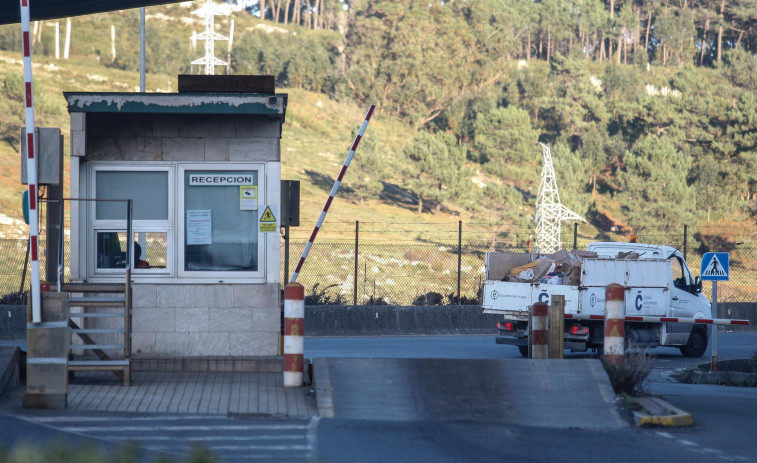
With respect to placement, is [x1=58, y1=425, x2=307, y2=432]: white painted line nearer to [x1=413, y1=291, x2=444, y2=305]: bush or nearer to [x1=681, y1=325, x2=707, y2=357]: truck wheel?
[x1=681, y1=325, x2=707, y2=357]: truck wheel

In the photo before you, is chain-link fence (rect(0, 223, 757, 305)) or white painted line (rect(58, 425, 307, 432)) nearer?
white painted line (rect(58, 425, 307, 432))

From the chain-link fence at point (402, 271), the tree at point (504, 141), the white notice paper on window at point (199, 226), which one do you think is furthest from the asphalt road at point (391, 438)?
the tree at point (504, 141)

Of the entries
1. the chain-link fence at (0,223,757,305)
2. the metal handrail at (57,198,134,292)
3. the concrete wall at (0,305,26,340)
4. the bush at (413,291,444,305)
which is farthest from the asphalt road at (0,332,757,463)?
the chain-link fence at (0,223,757,305)

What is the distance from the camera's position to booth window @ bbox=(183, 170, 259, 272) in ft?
38.6

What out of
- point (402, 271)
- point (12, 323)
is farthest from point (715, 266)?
point (402, 271)

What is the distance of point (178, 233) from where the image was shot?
11711 millimetres

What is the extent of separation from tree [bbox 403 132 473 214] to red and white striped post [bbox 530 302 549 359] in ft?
169

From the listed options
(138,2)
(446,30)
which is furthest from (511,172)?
(138,2)

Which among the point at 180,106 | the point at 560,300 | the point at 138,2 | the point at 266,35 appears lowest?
the point at 560,300

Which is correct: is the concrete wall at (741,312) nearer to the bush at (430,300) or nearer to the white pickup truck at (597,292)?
the bush at (430,300)

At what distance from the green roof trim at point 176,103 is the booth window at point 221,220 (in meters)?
0.85

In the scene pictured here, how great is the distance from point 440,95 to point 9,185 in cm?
4653

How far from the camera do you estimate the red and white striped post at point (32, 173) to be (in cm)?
898

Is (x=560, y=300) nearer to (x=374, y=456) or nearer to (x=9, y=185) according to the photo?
(x=374, y=456)
